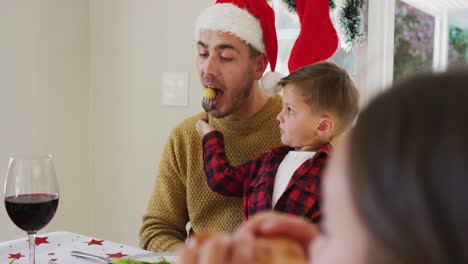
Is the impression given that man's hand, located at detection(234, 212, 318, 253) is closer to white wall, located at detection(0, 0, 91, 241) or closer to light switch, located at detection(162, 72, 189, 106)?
light switch, located at detection(162, 72, 189, 106)

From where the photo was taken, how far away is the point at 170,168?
1.62 metres

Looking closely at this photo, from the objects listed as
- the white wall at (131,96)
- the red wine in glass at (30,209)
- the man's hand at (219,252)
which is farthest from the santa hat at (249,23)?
the man's hand at (219,252)

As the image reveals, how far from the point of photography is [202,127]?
154 cm

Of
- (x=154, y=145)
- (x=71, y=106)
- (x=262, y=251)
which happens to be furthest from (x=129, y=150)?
(x=262, y=251)

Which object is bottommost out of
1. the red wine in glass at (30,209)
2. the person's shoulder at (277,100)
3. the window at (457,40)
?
the red wine in glass at (30,209)

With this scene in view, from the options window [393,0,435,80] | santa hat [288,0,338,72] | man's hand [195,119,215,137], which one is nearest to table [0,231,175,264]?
man's hand [195,119,215,137]

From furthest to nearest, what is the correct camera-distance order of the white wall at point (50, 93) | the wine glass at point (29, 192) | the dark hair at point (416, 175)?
the white wall at point (50, 93) < the wine glass at point (29, 192) < the dark hair at point (416, 175)

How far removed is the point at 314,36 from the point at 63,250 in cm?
96

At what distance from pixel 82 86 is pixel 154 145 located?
0.50 m

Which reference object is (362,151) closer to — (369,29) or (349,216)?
(349,216)

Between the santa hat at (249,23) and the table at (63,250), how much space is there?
68 cm

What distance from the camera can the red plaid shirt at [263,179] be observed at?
50.9 inches

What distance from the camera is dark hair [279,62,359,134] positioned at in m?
1.31

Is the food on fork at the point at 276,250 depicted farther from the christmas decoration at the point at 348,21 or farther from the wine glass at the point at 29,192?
the christmas decoration at the point at 348,21
